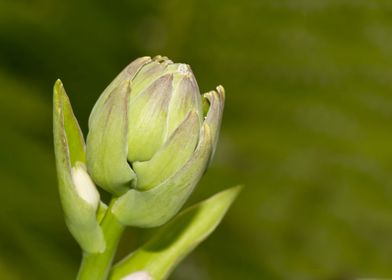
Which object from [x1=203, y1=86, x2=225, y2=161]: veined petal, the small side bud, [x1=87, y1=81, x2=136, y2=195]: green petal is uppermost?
[x1=203, y1=86, x2=225, y2=161]: veined petal

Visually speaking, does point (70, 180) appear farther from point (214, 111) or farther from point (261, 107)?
point (261, 107)

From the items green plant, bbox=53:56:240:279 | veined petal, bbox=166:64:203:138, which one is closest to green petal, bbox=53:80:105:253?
green plant, bbox=53:56:240:279

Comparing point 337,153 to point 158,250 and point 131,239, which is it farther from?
point 158,250

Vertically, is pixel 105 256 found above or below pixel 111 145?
below

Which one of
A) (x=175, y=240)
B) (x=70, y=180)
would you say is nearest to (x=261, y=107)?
(x=175, y=240)

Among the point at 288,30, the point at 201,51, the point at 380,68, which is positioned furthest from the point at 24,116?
the point at 380,68

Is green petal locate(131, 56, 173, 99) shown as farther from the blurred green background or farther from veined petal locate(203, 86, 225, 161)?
the blurred green background
